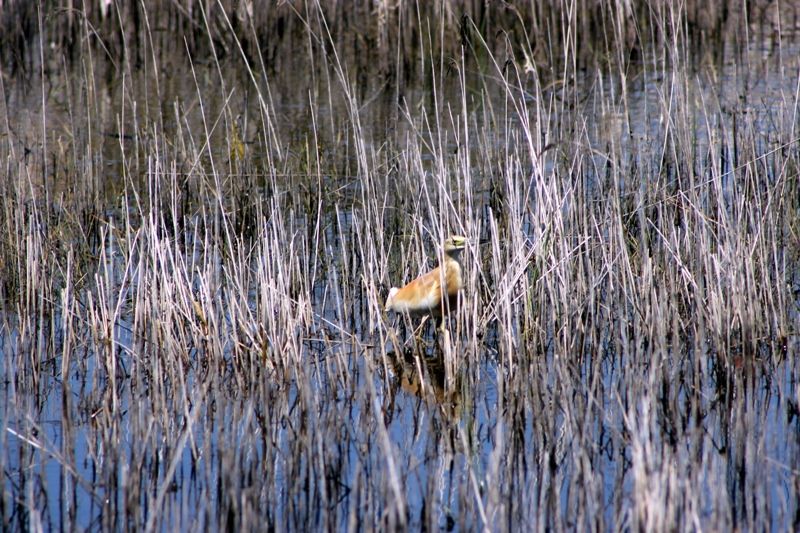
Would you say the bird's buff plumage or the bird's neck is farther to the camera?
the bird's neck

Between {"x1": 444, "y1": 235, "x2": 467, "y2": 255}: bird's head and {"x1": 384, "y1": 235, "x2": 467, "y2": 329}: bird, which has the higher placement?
{"x1": 444, "y1": 235, "x2": 467, "y2": 255}: bird's head

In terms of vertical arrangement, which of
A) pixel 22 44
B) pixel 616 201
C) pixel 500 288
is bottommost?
pixel 500 288

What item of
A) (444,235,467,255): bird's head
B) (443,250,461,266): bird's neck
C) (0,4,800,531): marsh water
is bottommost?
(0,4,800,531): marsh water

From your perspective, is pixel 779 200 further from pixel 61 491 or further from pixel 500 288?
pixel 61 491

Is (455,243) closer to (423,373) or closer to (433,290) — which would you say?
(433,290)

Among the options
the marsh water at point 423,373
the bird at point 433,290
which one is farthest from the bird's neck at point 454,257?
the marsh water at point 423,373

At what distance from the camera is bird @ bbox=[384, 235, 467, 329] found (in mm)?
5039

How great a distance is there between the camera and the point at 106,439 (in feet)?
12.1

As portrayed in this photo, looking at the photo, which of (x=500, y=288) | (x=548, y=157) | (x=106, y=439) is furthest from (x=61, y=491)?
(x=548, y=157)

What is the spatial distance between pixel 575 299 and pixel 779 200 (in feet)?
4.81

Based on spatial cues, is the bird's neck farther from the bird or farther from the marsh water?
the marsh water

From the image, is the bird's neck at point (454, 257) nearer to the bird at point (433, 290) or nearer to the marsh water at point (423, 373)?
the bird at point (433, 290)

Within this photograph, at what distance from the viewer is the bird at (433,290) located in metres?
5.04

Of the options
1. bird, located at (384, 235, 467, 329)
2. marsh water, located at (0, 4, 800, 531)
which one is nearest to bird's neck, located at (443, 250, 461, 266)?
bird, located at (384, 235, 467, 329)
